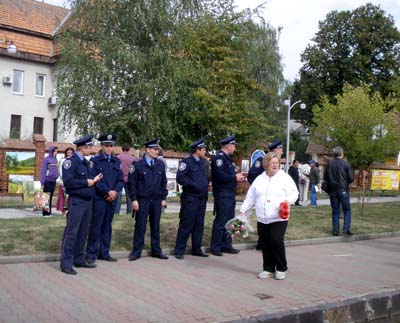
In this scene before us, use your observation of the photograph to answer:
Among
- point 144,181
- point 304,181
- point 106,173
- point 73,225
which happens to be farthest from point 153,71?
point 73,225

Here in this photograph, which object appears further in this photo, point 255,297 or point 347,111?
point 347,111

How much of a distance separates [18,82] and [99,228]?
3261cm

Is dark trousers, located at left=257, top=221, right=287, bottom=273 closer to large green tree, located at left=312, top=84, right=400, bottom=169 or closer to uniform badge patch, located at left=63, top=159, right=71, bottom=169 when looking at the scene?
uniform badge patch, located at left=63, top=159, right=71, bottom=169

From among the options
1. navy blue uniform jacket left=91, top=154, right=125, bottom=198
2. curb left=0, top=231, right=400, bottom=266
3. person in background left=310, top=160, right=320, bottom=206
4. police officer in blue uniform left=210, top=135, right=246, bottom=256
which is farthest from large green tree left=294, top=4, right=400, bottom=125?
navy blue uniform jacket left=91, top=154, right=125, bottom=198

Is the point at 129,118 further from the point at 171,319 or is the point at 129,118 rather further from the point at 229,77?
the point at 171,319

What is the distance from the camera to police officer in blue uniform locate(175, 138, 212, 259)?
31.2 feet

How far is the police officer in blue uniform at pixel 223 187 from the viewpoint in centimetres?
1000

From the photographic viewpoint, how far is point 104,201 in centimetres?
868

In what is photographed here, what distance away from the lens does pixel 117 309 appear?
623 centimetres

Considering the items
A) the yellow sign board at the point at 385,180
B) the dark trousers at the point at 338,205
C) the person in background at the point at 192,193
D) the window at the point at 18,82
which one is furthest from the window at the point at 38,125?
the person in background at the point at 192,193

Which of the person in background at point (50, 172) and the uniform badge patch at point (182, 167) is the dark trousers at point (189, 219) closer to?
the uniform badge patch at point (182, 167)

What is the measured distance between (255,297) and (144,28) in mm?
19435

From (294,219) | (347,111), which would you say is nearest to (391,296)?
(294,219)

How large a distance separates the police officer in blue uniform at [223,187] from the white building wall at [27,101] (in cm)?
2768
